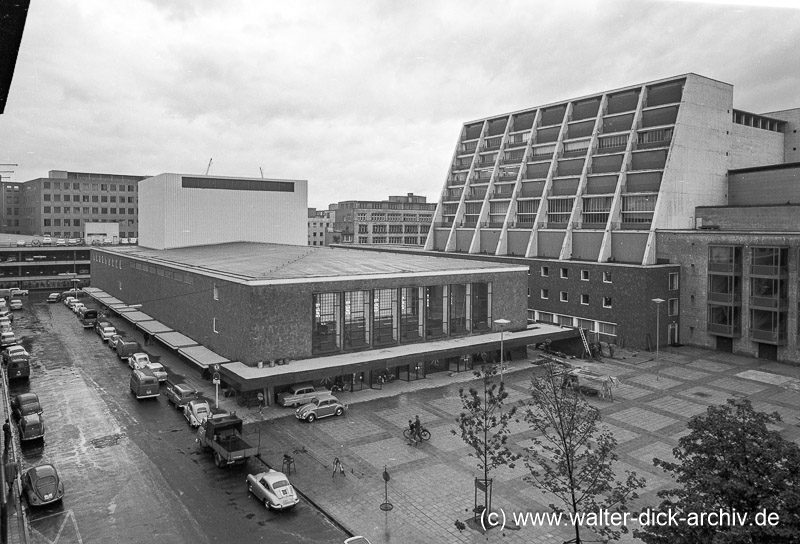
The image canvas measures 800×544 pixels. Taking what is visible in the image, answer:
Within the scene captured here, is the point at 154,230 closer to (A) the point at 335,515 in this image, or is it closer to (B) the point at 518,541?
(A) the point at 335,515

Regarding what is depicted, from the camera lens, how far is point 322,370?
35.1 meters

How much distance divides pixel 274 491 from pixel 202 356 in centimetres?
1950

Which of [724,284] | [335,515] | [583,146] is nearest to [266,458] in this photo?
[335,515]

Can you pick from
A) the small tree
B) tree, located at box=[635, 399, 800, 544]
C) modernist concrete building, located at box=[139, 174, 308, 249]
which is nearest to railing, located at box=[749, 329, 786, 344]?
the small tree

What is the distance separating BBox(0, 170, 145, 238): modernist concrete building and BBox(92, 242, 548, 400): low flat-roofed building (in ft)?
→ 275

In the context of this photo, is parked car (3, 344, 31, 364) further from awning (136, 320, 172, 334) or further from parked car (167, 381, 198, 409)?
parked car (167, 381, 198, 409)

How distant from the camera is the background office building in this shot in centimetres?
13488

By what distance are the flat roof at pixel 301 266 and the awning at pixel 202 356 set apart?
5442mm

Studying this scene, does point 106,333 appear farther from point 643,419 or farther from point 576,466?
point 576,466

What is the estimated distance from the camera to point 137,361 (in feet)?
136

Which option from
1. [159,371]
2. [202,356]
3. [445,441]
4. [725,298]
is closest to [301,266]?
[202,356]

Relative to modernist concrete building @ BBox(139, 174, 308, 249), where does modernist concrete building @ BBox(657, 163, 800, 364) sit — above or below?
below

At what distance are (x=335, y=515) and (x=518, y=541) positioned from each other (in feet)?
22.1

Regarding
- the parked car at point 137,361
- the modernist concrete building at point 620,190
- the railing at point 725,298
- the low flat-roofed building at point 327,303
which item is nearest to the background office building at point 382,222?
the modernist concrete building at point 620,190
